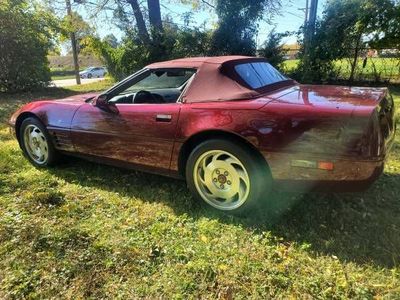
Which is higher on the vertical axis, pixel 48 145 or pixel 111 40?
pixel 111 40

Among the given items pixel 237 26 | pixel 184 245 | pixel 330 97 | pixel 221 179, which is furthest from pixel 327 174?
pixel 237 26

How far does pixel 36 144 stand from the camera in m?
4.60

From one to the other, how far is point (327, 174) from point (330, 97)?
743mm

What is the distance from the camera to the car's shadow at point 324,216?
273 cm

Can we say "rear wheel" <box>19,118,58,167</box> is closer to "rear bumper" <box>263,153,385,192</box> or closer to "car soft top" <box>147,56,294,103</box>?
"car soft top" <box>147,56,294,103</box>

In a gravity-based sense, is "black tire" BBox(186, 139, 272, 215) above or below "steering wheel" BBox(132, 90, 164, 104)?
below

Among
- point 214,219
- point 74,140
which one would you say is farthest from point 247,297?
point 74,140

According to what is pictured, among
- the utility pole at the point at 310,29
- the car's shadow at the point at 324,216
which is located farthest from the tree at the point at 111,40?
the car's shadow at the point at 324,216

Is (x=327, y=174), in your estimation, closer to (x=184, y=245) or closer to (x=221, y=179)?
(x=221, y=179)

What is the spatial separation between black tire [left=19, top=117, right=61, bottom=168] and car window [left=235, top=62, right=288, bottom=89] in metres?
2.44

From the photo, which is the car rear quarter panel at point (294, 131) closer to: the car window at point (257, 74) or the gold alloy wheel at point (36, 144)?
the car window at point (257, 74)

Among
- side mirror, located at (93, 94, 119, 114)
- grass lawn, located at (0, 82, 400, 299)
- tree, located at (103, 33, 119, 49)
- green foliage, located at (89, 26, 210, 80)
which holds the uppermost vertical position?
tree, located at (103, 33, 119, 49)

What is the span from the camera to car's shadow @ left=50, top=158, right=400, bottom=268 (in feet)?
8.95

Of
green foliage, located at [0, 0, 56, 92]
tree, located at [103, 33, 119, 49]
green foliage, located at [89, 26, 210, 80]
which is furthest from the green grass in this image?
green foliage, located at [0, 0, 56, 92]
